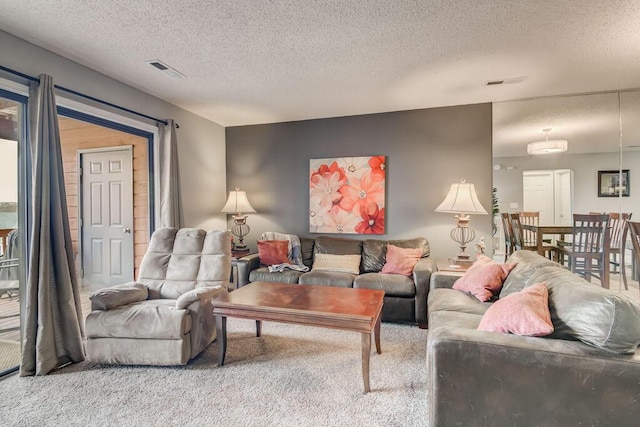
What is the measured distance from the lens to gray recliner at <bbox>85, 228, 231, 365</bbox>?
7.57ft

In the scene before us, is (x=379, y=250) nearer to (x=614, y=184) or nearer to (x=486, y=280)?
Result: (x=486, y=280)

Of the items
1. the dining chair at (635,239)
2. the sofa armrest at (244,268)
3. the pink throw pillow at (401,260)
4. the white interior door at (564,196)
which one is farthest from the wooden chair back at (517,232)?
the sofa armrest at (244,268)

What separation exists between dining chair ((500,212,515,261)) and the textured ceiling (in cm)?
135

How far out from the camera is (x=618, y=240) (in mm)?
3398

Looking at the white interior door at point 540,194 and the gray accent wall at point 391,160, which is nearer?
the white interior door at point 540,194

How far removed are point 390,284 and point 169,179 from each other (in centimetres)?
263

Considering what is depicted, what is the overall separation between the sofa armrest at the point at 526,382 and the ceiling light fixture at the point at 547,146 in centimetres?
288

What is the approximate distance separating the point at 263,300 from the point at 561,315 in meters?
1.80

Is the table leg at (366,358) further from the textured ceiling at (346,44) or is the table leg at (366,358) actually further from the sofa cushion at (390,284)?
the textured ceiling at (346,44)

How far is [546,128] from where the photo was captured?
3.71m

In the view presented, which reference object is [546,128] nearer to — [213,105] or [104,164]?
[213,105]

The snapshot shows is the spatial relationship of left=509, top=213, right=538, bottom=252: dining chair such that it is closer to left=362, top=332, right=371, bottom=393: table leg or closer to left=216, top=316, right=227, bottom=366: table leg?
left=362, top=332, right=371, bottom=393: table leg

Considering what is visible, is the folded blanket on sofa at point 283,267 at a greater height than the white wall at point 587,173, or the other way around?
the white wall at point 587,173

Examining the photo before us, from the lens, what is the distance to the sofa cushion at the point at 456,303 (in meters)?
2.31
